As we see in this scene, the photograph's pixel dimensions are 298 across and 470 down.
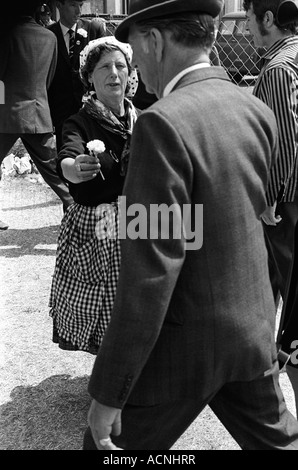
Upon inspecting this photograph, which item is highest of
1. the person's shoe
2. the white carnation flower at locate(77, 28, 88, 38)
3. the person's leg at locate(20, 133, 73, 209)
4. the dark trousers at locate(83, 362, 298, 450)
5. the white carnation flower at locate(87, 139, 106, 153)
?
the white carnation flower at locate(87, 139, 106, 153)

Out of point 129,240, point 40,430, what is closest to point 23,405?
point 40,430

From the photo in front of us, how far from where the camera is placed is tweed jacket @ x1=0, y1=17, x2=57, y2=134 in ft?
16.1

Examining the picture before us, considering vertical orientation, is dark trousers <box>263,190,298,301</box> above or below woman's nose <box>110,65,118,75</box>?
below

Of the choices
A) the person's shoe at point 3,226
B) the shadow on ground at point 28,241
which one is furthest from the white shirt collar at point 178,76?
the person's shoe at point 3,226

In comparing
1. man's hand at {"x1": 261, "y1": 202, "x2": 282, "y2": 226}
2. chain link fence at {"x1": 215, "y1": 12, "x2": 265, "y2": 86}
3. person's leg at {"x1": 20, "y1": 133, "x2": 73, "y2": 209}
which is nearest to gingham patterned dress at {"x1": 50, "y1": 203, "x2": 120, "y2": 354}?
man's hand at {"x1": 261, "y1": 202, "x2": 282, "y2": 226}

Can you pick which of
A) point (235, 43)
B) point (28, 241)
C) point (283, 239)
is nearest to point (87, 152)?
point (283, 239)

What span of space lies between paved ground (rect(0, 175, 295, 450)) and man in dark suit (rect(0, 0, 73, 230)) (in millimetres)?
607

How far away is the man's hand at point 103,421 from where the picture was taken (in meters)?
1.49

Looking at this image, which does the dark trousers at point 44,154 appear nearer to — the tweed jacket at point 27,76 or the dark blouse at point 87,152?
the tweed jacket at point 27,76

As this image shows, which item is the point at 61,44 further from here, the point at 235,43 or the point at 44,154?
the point at 235,43

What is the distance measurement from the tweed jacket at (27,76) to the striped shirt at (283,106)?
2.61 meters

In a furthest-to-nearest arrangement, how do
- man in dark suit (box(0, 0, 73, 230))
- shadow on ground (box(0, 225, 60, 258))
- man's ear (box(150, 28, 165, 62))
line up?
shadow on ground (box(0, 225, 60, 258)) < man in dark suit (box(0, 0, 73, 230)) < man's ear (box(150, 28, 165, 62))

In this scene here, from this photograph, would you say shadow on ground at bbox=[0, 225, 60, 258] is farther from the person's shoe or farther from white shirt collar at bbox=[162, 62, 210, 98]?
white shirt collar at bbox=[162, 62, 210, 98]

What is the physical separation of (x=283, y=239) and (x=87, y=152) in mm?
992
